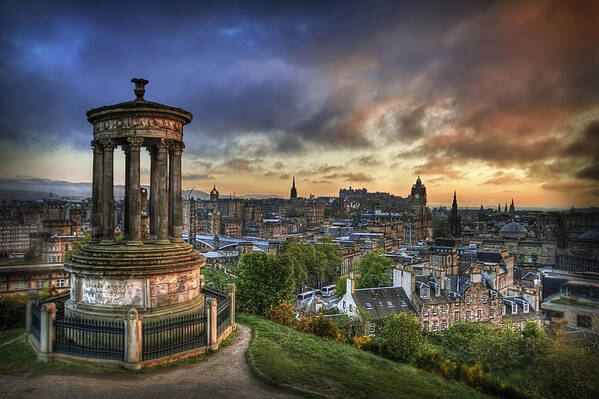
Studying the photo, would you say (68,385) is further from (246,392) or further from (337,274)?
(337,274)

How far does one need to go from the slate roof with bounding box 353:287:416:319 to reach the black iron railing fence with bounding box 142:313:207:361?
24753mm

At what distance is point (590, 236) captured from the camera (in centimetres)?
1420

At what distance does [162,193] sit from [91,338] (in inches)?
229

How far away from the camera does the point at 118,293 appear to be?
13.9 metres

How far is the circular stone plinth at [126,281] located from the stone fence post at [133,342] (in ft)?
5.13

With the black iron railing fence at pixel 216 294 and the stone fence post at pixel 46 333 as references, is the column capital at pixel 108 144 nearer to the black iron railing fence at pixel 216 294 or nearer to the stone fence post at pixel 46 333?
the stone fence post at pixel 46 333

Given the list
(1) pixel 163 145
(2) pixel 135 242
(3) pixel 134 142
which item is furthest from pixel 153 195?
(2) pixel 135 242

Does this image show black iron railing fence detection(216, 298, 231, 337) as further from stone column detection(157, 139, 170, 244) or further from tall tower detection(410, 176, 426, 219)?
tall tower detection(410, 176, 426, 219)

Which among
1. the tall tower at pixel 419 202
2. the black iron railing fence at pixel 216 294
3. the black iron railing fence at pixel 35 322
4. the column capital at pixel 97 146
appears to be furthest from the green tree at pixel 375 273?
the tall tower at pixel 419 202

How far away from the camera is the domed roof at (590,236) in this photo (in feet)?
44.8

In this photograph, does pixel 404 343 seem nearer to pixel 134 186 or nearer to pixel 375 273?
pixel 134 186

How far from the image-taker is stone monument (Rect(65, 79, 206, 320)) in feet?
45.5

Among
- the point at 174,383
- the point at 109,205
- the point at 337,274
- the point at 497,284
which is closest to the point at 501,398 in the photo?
the point at 174,383

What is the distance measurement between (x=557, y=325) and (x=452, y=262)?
128 ft
